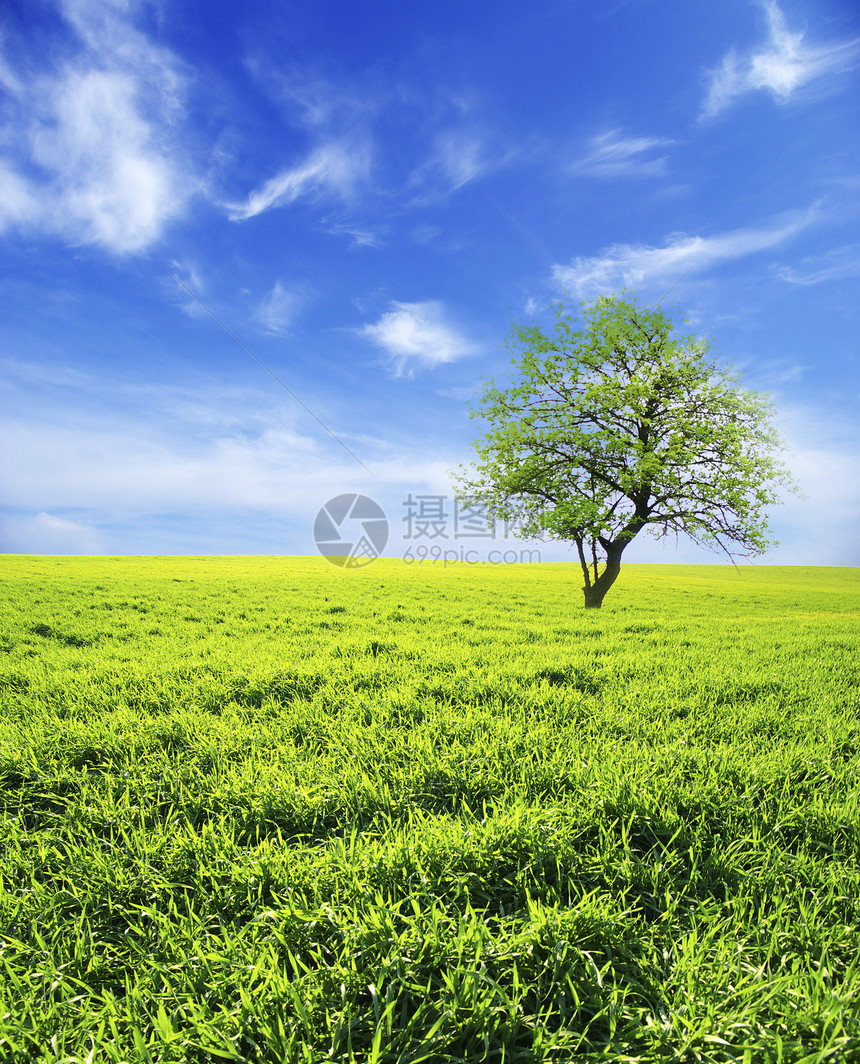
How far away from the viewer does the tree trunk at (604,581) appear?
16453mm

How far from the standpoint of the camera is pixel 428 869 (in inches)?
107

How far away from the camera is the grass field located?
6.53 feet

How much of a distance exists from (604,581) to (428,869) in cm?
1554

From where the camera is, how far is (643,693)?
578 cm

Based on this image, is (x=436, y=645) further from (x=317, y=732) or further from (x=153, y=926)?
(x=153, y=926)

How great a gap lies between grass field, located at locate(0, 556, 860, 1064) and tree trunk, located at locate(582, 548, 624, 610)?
1021cm

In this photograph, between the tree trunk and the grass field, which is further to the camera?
the tree trunk

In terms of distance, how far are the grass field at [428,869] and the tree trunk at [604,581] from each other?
402 inches

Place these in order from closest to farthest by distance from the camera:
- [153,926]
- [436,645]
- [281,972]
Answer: [281,972] → [153,926] → [436,645]

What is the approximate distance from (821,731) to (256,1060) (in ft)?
17.7

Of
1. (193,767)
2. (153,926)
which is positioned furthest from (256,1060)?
(193,767)

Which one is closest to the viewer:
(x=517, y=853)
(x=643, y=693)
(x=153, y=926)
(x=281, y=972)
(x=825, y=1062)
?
(x=825, y=1062)

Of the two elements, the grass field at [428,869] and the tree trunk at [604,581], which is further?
the tree trunk at [604,581]

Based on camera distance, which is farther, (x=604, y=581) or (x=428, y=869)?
(x=604, y=581)
